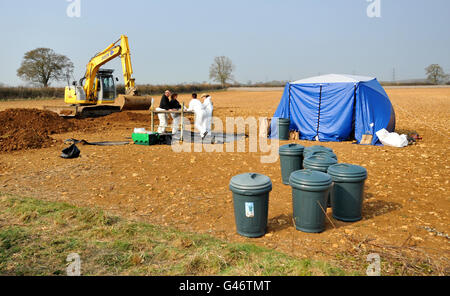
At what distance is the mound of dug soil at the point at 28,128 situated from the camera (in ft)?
38.2

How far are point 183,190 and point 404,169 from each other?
18.5 ft

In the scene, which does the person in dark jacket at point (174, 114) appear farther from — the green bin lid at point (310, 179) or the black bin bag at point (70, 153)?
the green bin lid at point (310, 179)

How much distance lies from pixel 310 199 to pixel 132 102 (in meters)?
17.6

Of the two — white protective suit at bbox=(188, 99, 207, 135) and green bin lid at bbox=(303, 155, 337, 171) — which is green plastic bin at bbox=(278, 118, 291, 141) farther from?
green bin lid at bbox=(303, 155, 337, 171)

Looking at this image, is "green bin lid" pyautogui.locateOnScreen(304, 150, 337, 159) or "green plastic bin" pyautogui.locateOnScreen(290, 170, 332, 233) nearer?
"green plastic bin" pyautogui.locateOnScreen(290, 170, 332, 233)

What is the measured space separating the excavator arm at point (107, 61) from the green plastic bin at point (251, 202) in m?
16.0

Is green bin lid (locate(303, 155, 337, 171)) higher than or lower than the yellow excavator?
lower

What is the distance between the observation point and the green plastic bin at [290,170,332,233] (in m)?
5.01

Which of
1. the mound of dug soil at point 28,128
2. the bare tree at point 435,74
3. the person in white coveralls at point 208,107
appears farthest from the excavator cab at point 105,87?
the bare tree at point 435,74

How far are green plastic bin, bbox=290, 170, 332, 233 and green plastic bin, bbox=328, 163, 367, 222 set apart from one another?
0.42 meters

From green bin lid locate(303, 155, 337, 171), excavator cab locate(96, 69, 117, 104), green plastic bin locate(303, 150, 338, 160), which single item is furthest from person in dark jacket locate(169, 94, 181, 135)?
excavator cab locate(96, 69, 117, 104)

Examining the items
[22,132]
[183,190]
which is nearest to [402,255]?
[183,190]

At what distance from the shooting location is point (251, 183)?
191 inches
